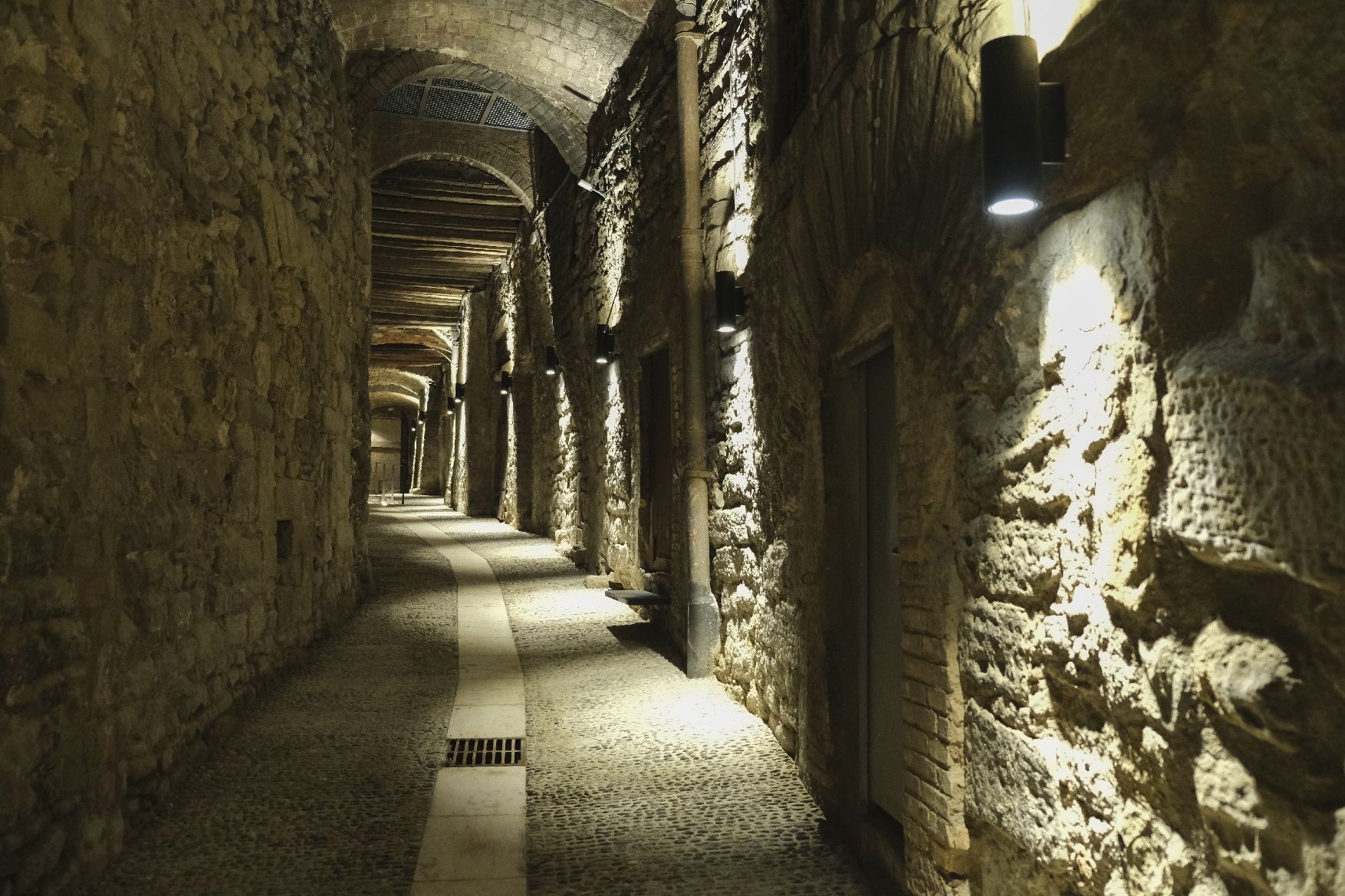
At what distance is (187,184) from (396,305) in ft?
48.9

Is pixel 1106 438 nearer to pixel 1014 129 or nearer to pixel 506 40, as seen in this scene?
pixel 1014 129

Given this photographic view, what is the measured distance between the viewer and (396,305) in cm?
1817

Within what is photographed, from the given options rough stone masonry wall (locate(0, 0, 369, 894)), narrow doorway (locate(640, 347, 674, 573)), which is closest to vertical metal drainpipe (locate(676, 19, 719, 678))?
narrow doorway (locate(640, 347, 674, 573))

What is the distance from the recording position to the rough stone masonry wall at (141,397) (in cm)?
263

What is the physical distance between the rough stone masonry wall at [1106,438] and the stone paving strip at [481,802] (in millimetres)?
1222

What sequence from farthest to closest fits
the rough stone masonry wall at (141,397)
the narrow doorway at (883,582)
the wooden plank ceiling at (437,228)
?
1. the wooden plank ceiling at (437,228)
2. the narrow doorway at (883,582)
3. the rough stone masonry wall at (141,397)

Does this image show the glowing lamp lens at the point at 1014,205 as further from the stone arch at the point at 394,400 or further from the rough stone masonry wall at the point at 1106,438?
the stone arch at the point at 394,400

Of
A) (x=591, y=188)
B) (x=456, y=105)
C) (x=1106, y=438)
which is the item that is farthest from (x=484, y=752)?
(x=456, y=105)

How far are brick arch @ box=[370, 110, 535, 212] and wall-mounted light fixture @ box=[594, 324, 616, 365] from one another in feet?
14.9

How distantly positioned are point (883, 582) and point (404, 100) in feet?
31.0

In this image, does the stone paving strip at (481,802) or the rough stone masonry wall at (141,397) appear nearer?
the rough stone masonry wall at (141,397)

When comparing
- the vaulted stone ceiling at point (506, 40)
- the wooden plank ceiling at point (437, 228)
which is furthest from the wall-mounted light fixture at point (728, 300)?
the wooden plank ceiling at point (437, 228)

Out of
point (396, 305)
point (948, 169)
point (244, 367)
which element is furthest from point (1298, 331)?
point (396, 305)

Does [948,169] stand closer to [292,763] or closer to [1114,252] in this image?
[1114,252]
